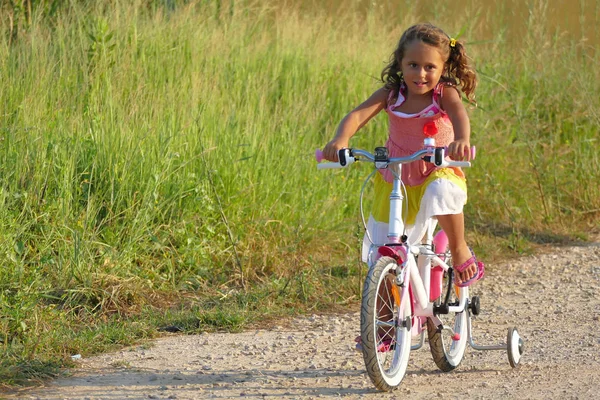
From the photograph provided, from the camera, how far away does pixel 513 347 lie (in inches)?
187

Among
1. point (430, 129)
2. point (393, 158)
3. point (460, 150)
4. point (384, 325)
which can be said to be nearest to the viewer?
point (460, 150)

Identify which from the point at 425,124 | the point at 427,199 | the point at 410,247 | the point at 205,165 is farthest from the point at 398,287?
the point at 205,165

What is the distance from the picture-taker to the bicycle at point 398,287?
162 inches

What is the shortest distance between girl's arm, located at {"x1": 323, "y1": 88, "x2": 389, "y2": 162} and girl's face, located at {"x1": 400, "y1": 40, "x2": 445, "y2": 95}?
19cm

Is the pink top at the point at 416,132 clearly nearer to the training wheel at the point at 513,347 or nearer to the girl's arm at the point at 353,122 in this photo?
the girl's arm at the point at 353,122

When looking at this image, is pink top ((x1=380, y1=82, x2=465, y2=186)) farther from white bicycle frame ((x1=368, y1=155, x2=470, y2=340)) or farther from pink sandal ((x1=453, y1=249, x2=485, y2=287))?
pink sandal ((x1=453, y1=249, x2=485, y2=287))

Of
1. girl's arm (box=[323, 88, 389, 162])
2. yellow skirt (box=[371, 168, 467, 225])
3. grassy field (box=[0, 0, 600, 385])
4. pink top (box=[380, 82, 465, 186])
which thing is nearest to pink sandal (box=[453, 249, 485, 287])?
yellow skirt (box=[371, 168, 467, 225])

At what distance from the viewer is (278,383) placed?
4625mm

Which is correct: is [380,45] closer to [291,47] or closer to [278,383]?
[291,47]

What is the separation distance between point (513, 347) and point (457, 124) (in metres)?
1.16

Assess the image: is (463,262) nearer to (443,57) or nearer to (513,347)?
(513,347)

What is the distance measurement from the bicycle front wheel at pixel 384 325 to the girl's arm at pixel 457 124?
540 mm

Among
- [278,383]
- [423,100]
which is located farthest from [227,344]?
[423,100]

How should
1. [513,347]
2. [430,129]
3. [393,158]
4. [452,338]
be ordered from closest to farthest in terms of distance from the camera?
[393,158] < [430,129] < [513,347] < [452,338]
